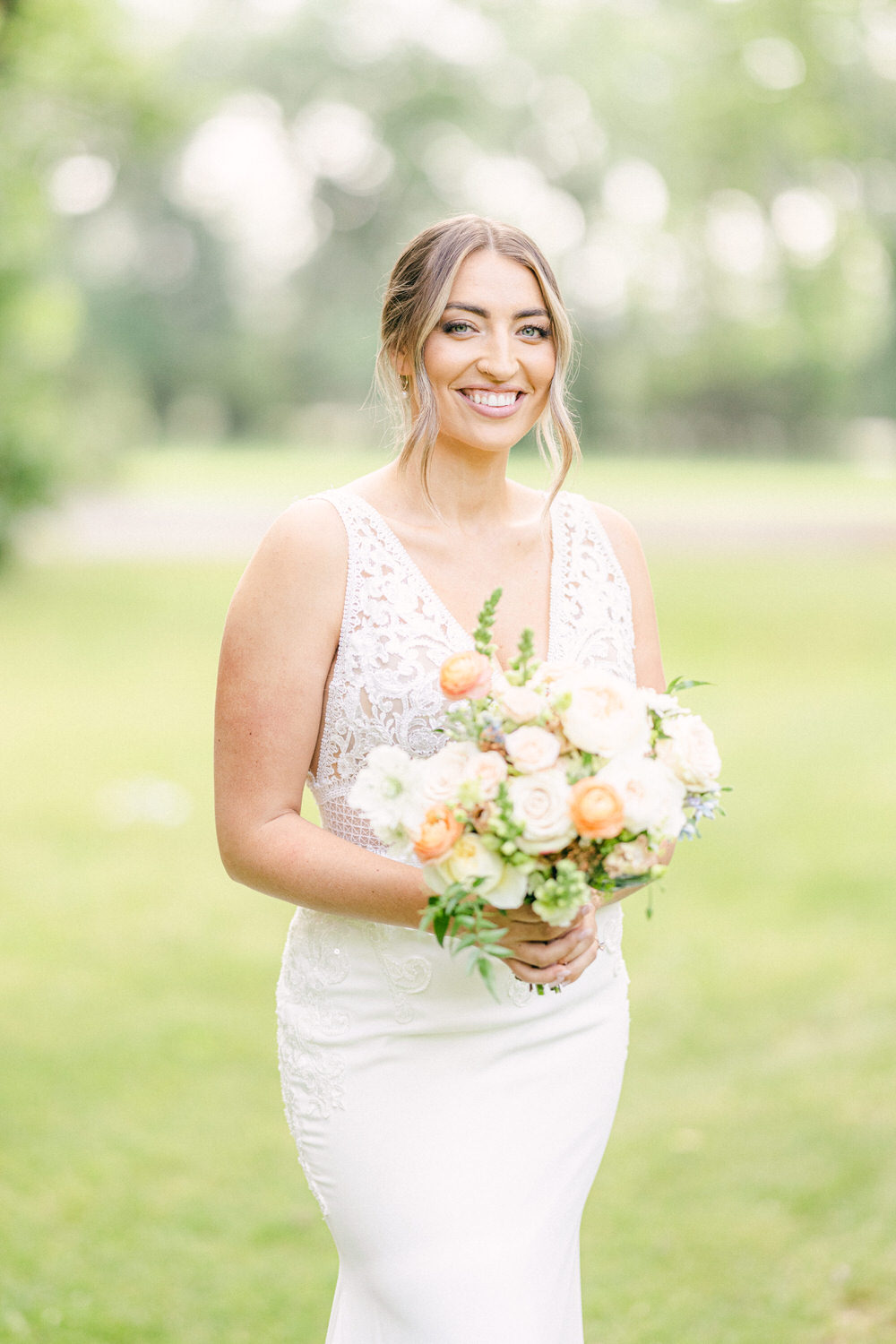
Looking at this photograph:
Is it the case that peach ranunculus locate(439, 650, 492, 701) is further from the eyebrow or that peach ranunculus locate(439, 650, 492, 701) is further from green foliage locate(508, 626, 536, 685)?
the eyebrow

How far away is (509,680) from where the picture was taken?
213 cm

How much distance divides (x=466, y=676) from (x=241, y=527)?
26485 millimetres

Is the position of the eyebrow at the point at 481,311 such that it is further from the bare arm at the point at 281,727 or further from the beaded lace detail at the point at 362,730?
the bare arm at the point at 281,727

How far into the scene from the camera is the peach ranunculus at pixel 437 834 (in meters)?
1.97

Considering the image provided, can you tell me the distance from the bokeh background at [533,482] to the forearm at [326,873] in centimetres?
102

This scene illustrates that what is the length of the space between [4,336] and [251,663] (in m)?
18.5

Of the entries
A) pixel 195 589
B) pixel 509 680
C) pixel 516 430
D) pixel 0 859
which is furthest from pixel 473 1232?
pixel 195 589

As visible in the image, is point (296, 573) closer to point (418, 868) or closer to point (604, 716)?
point (418, 868)

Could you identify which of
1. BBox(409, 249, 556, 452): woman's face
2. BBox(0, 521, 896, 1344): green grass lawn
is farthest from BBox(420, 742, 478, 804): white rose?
BBox(0, 521, 896, 1344): green grass lawn

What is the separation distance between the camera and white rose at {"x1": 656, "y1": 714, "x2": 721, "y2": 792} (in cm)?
214

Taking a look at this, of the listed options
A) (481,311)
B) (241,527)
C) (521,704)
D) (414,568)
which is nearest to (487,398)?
(481,311)

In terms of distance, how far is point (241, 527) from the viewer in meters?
28.1

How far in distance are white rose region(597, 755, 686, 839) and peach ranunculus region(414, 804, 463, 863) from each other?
0.22 meters

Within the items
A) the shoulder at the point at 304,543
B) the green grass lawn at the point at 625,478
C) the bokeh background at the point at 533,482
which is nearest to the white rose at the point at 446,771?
the shoulder at the point at 304,543
